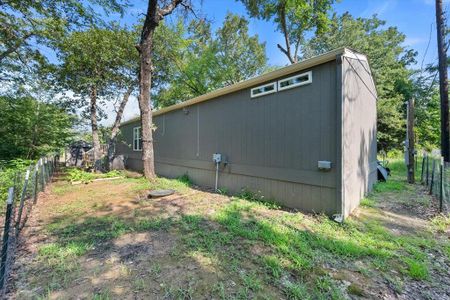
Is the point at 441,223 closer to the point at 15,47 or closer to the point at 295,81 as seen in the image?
the point at 295,81

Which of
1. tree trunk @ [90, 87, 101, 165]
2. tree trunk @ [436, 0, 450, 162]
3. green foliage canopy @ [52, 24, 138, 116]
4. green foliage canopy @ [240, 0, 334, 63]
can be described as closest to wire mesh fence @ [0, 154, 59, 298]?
tree trunk @ [90, 87, 101, 165]

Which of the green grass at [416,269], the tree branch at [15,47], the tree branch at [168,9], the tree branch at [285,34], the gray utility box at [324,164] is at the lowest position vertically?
the green grass at [416,269]

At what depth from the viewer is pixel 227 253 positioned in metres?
2.80

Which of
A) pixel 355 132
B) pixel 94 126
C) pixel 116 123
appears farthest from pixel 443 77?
pixel 94 126

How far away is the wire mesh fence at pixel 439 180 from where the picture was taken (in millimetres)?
4586

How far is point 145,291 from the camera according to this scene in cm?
207

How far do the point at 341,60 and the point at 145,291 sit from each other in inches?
168

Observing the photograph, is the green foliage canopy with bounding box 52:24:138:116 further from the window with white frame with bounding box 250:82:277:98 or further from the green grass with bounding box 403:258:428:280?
the green grass with bounding box 403:258:428:280

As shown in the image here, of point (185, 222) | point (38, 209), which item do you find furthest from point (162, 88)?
point (185, 222)

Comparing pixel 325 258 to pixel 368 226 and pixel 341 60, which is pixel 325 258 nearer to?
pixel 368 226

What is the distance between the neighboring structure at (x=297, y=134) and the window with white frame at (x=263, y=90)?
22 millimetres

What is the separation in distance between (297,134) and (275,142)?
54 centimetres

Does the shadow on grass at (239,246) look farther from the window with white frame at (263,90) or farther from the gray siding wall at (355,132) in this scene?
the window with white frame at (263,90)

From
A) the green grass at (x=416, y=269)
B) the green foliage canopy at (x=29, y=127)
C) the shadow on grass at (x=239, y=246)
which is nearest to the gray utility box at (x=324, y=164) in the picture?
the shadow on grass at (x=239, y=246)
